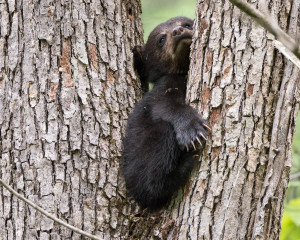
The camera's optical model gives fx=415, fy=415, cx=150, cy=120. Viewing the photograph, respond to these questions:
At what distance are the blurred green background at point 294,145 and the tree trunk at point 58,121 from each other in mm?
1644

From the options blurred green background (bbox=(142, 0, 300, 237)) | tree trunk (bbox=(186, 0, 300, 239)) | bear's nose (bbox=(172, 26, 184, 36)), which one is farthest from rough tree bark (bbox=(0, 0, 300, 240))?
blurred green background (bbox=(142, 0, 300, 237))

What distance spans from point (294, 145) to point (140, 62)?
320cm

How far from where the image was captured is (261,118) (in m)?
2.57

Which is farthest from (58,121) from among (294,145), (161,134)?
(294,145)

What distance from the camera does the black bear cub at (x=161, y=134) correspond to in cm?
291

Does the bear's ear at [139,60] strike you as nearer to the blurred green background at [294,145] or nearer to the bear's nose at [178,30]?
the bear's nose at [178,30]

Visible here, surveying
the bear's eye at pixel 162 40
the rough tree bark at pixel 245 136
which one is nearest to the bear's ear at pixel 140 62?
the bear's eye at pixel 162 40

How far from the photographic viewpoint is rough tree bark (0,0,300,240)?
2.55m

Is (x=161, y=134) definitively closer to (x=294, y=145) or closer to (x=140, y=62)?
(x=140, y=62)

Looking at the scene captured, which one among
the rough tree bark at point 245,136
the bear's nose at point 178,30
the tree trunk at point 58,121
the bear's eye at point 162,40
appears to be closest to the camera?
the rough tree bark at point 245,136

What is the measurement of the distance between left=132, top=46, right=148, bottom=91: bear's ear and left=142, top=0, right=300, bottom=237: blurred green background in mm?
946

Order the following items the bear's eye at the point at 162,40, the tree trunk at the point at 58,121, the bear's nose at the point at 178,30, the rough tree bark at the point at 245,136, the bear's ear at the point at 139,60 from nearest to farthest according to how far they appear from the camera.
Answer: the rough tree bark at the point at 245,136 < the tree trunk at the point at 58,121 < the bear's ear at the point at 139,60 < the bear's nose at the point at 178,30 < the bear's eye at the point at 162,40

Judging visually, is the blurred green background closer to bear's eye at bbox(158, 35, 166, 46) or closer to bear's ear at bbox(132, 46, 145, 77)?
bear's eye at bbox(158, 35, 166, 46)

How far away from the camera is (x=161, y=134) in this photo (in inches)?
132
